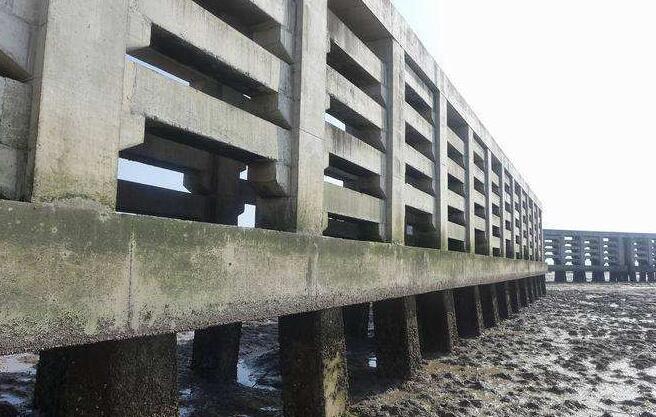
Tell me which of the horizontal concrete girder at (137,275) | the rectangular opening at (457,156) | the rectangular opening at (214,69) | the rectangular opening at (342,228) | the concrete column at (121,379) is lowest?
the concrete column at (121,379)

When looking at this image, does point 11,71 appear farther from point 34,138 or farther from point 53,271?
point 53,271

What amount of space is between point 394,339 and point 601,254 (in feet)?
151

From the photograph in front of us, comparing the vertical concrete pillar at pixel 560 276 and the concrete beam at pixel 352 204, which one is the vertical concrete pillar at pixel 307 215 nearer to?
the concrete beam at pixel 352 204

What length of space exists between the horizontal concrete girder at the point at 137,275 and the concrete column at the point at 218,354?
2859mm

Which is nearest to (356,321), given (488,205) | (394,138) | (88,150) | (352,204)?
(394,138)

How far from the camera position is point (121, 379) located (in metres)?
3.20

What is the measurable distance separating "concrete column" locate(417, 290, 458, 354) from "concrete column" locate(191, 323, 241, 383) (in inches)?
162

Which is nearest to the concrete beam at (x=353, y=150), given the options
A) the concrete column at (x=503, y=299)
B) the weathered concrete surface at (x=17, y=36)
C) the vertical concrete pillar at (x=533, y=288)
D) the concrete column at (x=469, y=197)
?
the weathered concrete surface at (x=17, y=36)

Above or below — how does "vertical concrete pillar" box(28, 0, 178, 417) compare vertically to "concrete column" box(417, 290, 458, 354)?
above

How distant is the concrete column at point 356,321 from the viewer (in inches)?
442

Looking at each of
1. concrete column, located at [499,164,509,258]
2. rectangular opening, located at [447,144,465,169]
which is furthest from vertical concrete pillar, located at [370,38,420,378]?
concrete column, located at [499,164,509,258]

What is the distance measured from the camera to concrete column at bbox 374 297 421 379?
743 cm

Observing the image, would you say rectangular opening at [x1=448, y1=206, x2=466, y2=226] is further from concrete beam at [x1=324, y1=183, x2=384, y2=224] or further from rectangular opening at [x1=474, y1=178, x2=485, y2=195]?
concrete beam at [x1=324, y1=183, x2=384, y2=224]

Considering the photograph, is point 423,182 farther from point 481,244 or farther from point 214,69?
point 214,69
